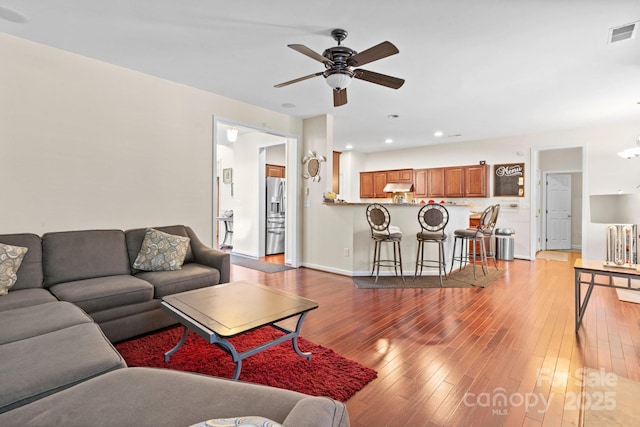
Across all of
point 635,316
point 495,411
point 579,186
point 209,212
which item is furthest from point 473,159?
point 495,411

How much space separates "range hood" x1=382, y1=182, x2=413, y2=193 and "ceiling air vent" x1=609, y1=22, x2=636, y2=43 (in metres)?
5.39

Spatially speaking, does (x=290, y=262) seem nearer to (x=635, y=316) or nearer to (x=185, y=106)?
(x=185, y=106)

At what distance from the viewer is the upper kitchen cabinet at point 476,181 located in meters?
6.96

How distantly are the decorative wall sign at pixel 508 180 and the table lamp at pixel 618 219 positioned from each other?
13.5 ft

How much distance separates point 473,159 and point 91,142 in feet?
23.5

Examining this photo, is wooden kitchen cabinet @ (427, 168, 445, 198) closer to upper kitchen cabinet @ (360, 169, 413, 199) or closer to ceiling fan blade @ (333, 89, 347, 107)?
upper kitchen cabinet @ (360, 169, 413, 199)

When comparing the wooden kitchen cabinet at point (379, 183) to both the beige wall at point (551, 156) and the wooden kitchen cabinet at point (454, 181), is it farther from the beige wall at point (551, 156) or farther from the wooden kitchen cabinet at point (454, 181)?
the wooden kitchen cabinet at point (454, 181)

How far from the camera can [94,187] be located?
10.8 feet

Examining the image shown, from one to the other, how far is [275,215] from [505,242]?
486 cm

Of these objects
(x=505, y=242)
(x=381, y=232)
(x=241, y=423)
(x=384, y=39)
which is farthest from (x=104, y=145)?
(x=505, y=242)

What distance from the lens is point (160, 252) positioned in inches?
124

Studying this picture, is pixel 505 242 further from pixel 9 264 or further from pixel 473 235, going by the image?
pixel 9 264

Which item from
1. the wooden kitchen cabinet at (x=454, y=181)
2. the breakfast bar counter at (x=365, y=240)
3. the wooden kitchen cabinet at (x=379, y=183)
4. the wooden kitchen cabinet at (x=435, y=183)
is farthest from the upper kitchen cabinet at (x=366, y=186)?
the breakfast bar counter at (x=365, y=240)

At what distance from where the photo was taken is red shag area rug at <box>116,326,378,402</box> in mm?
1975
